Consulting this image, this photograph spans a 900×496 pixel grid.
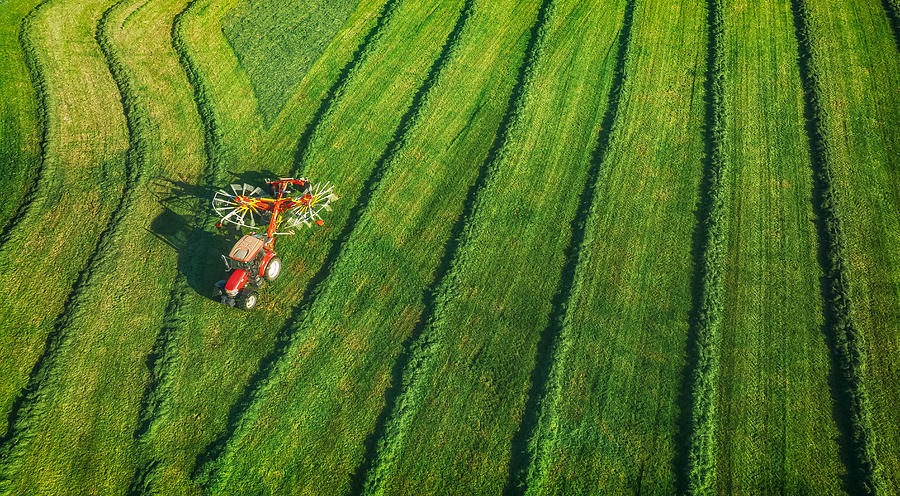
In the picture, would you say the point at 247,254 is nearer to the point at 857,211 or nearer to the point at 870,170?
the point at 857,211

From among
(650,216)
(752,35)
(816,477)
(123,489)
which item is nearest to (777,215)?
(650,216)

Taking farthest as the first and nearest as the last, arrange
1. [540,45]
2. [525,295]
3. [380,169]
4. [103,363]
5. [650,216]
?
[540,45] → [380,169] → [650,216] → [525,295] → [103,363]

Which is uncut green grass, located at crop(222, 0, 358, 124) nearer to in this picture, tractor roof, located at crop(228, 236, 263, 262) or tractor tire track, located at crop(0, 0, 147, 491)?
tractor tire track, located at crop(0, 0, 147, 491)

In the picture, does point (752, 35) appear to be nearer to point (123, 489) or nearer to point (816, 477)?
point (816, 477)

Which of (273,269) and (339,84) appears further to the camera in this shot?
(339,84)

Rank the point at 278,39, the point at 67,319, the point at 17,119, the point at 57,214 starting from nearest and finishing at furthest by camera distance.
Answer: the point at 67,319 < the point at 57,214 < the point at 17,119 < the point at 278,39

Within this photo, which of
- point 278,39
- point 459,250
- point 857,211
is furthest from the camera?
point 278,39

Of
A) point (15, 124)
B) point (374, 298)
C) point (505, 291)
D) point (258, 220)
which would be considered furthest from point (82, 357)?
point (505, 291)
